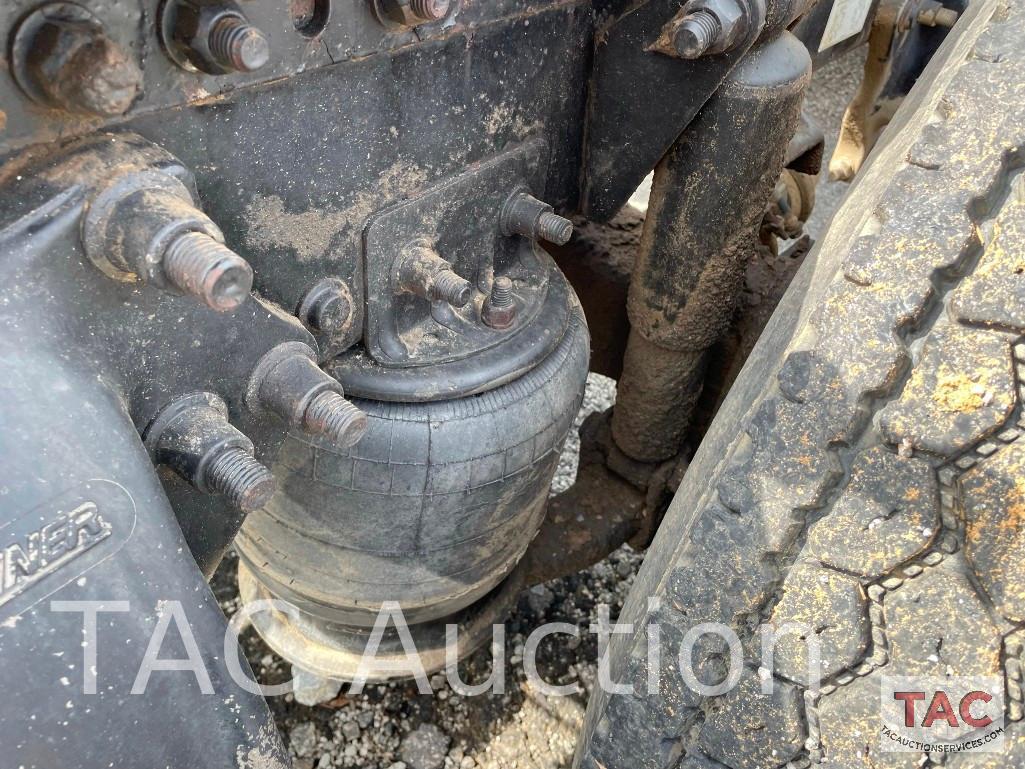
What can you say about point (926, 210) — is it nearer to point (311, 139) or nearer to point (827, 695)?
point (827, 695)

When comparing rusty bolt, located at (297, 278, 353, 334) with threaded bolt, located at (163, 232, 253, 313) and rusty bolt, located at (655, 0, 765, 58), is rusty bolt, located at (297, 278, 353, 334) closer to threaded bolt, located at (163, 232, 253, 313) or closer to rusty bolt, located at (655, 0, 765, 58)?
threaded bolt, located at (163, 232, 253, 313)

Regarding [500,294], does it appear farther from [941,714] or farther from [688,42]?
[941,714]

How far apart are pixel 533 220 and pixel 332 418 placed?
43 centimetres

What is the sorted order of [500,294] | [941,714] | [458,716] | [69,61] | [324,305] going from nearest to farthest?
[69,61] → [941,714] → [324,305] → [500,294] → [458,716]

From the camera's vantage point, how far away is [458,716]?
59.8 inches

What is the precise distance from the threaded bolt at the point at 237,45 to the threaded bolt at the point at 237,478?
0.31 meters

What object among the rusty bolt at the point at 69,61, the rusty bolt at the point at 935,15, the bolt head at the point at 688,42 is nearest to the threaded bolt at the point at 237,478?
the rusty bolt at the point at 69,61

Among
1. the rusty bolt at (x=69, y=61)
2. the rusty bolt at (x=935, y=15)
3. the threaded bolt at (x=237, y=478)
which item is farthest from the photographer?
the rusty bolt at (x=935, y=15)

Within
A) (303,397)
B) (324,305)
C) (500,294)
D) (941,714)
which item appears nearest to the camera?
(941,714)

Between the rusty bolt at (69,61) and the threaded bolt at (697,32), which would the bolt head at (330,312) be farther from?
the threaded bolt at (697,32)

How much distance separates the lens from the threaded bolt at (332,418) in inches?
30.5

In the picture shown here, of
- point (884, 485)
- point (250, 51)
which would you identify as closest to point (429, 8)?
point (250, 51)

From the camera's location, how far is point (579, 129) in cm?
117

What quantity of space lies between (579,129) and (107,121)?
0.68 meters
